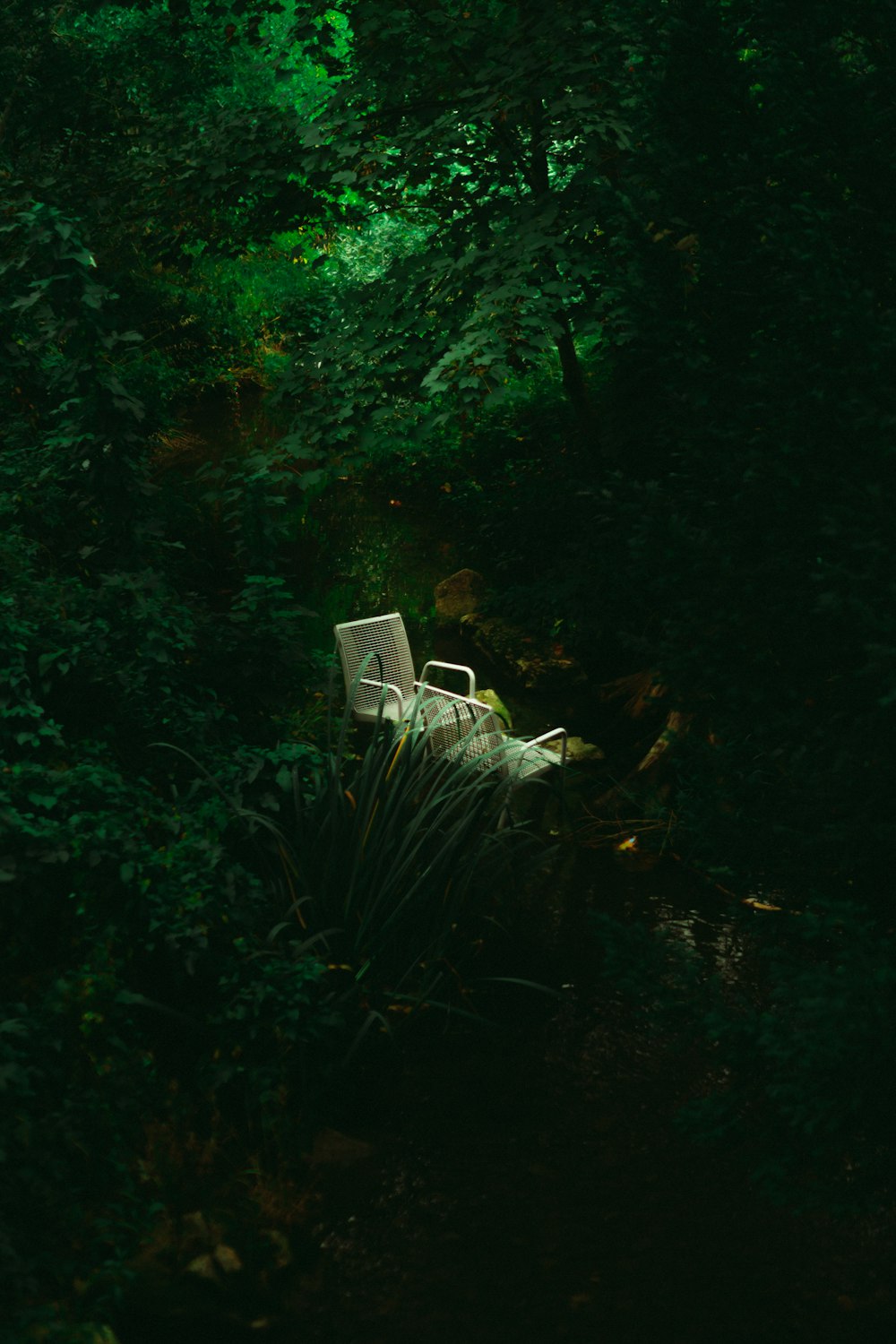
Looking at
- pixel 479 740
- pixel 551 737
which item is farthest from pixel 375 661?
pixel 551 737

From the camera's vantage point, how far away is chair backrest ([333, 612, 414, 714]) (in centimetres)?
609

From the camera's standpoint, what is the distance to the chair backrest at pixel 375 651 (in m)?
6.09

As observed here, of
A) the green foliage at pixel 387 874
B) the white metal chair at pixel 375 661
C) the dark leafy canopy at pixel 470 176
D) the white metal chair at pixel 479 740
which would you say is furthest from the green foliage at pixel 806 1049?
the white metal chair at pixel 375 661

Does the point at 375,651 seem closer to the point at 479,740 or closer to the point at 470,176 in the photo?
the point at 479,740

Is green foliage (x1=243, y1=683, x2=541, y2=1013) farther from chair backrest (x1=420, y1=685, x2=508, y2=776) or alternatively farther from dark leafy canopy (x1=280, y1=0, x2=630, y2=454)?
dark leafy canopy (x1=280, y1=0, x2=630, y2=454)

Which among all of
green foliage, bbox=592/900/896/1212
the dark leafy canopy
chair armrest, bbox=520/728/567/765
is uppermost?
the dark leafy canopy

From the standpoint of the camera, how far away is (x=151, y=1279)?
259cm

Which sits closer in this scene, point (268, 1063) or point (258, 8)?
point (268, 1063)

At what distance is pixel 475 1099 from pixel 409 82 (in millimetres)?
4960

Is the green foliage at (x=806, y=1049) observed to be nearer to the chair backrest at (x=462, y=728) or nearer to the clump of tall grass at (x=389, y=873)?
the clump of tall grass at (x=389, y=873)

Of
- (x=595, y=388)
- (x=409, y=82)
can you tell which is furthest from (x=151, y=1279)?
(x=595, y=388)

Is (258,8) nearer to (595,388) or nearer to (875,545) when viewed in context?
(595,388)

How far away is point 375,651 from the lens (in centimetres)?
619

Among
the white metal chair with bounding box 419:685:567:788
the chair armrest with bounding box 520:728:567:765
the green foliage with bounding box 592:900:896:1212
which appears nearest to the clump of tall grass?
the white metal chair with bounding box 419:685:567:788
